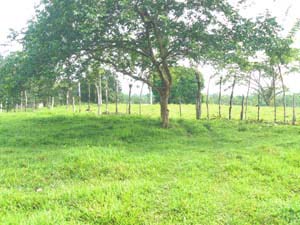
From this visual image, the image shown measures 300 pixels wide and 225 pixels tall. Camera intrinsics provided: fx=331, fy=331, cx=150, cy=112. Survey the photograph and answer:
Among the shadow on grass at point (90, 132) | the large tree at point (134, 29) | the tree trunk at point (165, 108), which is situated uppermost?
the large tree at point (134, 29)

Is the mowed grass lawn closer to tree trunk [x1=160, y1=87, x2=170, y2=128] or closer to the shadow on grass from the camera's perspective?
the shadow on grass

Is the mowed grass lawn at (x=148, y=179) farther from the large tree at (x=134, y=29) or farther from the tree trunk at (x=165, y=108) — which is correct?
the large tree at (x=134, y=29)

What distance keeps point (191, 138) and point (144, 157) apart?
4.44 meters

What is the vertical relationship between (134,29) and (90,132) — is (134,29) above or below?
above

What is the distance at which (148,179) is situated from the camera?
7.11m

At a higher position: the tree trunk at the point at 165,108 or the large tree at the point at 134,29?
the large tree at the point at 134,29

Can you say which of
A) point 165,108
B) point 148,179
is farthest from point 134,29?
point 148,179

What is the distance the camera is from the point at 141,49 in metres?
14.3

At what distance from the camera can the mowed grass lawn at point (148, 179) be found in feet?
17.7

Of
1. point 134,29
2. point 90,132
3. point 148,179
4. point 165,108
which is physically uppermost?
point 134,29

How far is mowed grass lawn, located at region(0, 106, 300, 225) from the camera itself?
539 cm

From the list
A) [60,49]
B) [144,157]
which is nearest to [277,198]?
[144,157]

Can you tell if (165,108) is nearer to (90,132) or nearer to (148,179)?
(90,132)

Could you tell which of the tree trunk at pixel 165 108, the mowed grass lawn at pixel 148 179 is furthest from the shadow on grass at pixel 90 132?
the tree trunk at pixel 165 108
